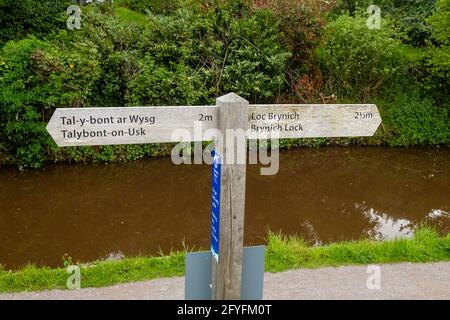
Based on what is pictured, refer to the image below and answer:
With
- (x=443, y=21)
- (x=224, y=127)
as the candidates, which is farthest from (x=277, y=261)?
(x=443, y=21)

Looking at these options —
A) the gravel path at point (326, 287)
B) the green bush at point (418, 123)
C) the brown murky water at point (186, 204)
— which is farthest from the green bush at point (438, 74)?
the gravel path at point (326, 287)

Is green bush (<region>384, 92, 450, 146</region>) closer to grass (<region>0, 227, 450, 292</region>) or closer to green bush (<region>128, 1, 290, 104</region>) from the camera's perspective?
green bush (<region>128, 1, 290, 104</region>)

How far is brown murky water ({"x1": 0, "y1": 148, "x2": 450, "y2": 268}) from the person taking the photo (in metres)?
8.20

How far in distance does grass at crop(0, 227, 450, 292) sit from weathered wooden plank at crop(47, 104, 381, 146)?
2991mm

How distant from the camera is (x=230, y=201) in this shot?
3666 mm

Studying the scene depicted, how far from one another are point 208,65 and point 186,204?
4554mm

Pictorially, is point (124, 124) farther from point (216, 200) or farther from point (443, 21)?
point (443, 21)

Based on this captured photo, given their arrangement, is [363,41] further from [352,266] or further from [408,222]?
[352,266]

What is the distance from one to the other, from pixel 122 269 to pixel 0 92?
5.85m

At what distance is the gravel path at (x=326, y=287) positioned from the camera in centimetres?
573

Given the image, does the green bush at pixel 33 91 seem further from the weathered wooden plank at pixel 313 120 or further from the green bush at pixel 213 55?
the weathered wooden plank at pixel 313 120

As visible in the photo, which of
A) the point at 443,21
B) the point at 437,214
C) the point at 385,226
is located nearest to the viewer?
the point at 385,226

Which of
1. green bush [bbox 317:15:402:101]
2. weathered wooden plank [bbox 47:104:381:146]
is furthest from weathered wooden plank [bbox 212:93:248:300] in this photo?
green bush [bbox 317:15:402:101]
